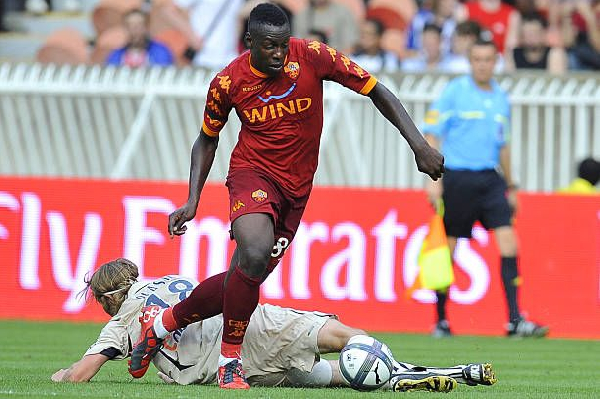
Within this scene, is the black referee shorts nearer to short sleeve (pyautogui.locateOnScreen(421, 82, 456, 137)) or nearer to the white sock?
short sleeve (pyautogui.locateOnScreen(421, 82, 456, 137))

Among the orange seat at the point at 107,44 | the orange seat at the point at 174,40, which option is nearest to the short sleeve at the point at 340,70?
the orange seat at the point at 174,40

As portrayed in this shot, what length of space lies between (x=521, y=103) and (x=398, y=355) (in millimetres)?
6123

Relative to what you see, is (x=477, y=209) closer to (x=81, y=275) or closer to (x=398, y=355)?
(x=398, y=355)

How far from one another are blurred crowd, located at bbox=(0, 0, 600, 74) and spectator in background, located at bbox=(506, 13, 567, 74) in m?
0.01

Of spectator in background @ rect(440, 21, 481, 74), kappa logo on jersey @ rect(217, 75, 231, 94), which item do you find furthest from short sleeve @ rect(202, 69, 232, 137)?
spectator in background @ rect(440, 21, 481, 74)

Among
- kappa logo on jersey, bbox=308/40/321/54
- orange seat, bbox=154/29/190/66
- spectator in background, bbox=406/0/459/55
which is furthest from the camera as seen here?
orange seat, bbox=154/29/190/66

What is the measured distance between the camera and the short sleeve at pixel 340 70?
7867 millimetres

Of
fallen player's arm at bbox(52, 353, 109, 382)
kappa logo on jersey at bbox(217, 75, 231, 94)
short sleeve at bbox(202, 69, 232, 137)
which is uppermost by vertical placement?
kappa logo on jersey at bbox(217, 75, 231, 94)

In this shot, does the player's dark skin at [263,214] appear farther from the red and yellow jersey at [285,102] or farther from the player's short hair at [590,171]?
the player's short hair at [590,171]

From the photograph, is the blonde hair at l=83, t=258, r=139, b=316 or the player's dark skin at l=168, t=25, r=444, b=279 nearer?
the player's dark skin at l=168, t=25, r=444, b=279

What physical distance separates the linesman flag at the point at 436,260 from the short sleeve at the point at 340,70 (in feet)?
16.2

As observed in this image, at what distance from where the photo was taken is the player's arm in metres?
7.48

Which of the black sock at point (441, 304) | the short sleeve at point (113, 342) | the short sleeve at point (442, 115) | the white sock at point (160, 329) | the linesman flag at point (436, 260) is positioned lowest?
the black sock at point (441, 304)

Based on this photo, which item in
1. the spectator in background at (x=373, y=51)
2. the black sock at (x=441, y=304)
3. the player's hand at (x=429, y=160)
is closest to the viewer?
the player's hand at (x=429, y=160)
